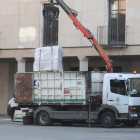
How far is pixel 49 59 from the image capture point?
20781mm

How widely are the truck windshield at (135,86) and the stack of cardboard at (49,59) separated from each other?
12.8 feet

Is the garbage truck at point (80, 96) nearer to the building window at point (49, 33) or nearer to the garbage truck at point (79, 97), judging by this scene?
the garbage truck at point (79, 97)

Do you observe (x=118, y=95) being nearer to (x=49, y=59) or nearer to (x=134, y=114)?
(x=134, y=114)

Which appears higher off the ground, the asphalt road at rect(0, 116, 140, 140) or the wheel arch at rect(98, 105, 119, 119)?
the wheel arch at rect(98, 105, 119, 119)

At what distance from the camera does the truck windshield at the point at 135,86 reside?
18.4 meters

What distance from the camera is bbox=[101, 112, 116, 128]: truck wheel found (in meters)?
18.6

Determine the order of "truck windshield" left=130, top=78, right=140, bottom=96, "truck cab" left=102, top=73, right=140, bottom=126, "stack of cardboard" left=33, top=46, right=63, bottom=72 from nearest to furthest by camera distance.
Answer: "truck cab" left=102, top=73, right=140, bottom=126, "truck windshield" left=130, top=78, right=140, bottom=96, "stack of cardboard" left=33, top=46, right=63, bottom=72

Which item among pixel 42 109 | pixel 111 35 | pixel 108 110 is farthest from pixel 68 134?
pixel 111 35

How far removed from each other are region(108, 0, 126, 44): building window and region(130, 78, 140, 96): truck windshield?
6.81 metres

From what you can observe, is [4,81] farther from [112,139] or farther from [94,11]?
[112,139]

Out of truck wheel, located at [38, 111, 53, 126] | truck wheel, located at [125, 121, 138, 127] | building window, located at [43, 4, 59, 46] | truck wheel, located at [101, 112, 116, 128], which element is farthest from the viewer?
building window, located at [43, 4, 59, 46]

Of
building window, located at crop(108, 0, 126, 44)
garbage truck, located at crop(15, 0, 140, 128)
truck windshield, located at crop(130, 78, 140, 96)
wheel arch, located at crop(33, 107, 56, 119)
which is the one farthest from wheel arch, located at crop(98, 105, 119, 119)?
building window, located at crop(108, 0, 126, 44)

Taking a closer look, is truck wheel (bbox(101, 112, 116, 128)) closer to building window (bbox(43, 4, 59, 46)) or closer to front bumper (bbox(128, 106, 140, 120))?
front bumper (bbox(128, 106, 140, 120))

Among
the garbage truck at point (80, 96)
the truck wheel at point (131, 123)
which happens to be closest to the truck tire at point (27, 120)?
the garbage truck at point (80, 96)
